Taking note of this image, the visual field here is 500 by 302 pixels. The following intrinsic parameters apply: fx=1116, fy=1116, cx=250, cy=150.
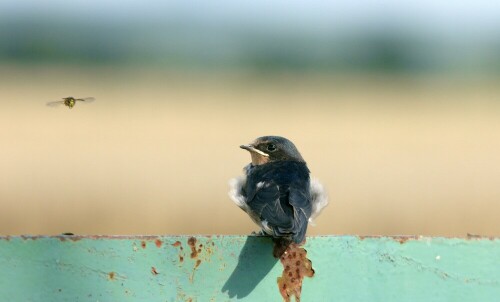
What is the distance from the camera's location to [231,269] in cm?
368

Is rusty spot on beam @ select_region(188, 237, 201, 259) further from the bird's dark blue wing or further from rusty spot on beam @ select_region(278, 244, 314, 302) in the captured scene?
the bird's dark blue wing

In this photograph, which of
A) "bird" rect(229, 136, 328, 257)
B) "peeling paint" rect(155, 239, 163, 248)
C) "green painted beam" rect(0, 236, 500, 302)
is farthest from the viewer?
"bird" rect(229, 136, 328, 257)

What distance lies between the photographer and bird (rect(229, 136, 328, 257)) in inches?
168

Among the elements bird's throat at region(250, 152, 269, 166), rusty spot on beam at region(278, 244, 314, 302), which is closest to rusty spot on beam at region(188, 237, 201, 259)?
rusty spot on beam at region(278, 244, 314, 302)

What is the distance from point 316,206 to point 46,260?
171 centimetres

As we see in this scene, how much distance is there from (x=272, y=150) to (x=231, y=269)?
7.23 ft

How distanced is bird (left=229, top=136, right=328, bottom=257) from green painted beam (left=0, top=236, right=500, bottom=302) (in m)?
0.19

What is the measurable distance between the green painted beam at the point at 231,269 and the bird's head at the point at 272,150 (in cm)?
202

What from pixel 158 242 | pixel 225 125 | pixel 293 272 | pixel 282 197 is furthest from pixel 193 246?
pixel 225 125

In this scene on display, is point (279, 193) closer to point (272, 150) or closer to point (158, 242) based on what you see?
point (272, 150)

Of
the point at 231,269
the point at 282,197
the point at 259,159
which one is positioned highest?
the point at 259,159

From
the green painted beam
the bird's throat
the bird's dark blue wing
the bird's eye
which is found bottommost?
the green painted beam

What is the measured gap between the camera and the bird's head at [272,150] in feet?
19.1

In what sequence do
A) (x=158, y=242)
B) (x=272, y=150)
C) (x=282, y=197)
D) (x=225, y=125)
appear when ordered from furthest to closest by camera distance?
(x=225, y=125)
(x=272, y=150)
(x=282, y=197)
(x=158, y=242)
